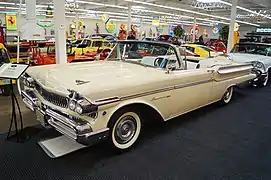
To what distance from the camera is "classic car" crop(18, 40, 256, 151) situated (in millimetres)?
2431

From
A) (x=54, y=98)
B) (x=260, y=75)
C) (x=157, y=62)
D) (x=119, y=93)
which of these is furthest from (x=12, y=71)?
(x=260, y=75)

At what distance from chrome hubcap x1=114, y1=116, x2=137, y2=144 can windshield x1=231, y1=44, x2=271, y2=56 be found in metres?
6.75

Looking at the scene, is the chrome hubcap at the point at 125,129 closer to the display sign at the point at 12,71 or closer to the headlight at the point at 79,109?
the headlight at the point at 79,109

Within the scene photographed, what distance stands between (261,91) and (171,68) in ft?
15.8

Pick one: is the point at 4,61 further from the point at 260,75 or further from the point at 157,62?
the point at 260,75

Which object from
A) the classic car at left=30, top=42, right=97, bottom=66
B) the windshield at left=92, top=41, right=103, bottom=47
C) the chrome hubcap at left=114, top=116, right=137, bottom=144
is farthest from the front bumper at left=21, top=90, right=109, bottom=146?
the windshield at left=92, top=41, right=103, bottom=47

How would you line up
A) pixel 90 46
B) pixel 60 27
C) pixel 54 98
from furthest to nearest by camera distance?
A: 1. pixel 90 46
2. pixel 60 27
3. pixel 54 98

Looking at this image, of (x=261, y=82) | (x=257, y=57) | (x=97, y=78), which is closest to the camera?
(x=97, y=78)

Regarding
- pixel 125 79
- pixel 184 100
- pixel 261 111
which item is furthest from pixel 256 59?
pixel 125 79

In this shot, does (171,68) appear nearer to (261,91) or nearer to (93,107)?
(93,107)

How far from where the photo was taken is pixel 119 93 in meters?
2.62

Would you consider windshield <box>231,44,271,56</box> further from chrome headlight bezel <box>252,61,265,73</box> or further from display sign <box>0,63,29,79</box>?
display sign <box>0,63,29,79</box>

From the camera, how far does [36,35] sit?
5.02m

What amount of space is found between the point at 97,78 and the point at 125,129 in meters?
0.75
